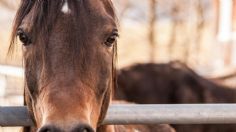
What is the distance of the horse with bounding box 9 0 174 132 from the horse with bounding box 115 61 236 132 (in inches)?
184

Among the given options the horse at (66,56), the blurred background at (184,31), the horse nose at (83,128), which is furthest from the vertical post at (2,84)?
the blurred background at (184,31)

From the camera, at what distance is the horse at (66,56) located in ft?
7.45

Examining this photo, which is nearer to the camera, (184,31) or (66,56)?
(66,56)

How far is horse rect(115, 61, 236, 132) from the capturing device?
24.2ft

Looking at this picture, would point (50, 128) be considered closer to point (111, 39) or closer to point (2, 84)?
point (111, 39)

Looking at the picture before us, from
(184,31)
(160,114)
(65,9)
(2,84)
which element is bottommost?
(184,31)

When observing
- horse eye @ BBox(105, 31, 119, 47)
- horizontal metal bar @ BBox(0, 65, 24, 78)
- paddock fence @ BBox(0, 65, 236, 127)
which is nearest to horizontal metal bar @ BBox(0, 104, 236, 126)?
paddock fence @ BBox(0, 65, 236, 127)

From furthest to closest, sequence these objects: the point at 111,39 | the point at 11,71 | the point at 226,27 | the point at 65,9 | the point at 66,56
→ the point at 226,27
the point at 11,71
the point at 111,39
the point at 65,9
the point at 66,56

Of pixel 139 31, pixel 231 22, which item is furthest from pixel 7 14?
pixel 139 31

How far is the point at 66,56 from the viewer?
235 cm

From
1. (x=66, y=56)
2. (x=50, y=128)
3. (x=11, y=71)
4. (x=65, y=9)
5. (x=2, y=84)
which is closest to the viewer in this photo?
(x=50, y=128)

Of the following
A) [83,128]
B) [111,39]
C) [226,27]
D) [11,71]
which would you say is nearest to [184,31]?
[226,27]

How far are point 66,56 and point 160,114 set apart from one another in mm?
512

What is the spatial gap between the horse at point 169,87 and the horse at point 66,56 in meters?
4.67
